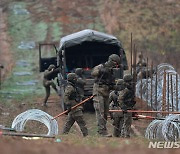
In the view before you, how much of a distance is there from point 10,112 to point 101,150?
11.9m

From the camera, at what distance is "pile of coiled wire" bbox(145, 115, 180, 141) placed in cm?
1275

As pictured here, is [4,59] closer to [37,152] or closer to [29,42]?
[29,42]

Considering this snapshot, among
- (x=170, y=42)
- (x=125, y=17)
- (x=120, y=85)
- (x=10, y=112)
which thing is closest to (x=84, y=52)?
(x=10, y=112)

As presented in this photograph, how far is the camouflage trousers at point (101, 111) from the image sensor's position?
13641mm

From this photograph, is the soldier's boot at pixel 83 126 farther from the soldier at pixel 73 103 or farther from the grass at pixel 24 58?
the grass at pixel 24 58

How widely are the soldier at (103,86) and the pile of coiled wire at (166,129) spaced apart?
47.6 inches

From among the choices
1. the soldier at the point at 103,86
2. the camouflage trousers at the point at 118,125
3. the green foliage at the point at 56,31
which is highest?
the green foliage at the point at 56,31

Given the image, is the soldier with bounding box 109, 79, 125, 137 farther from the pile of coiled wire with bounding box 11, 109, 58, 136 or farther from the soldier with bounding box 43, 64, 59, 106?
the soldier with bounding box 43, 64, 59, 106

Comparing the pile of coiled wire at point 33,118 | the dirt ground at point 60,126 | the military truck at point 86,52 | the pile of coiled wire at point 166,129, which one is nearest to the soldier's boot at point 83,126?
the dirt ground at point 60,126

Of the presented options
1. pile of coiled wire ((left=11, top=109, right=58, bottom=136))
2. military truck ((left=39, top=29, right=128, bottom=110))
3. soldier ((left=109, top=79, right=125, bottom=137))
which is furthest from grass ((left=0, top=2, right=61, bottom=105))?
pile of coiled wire ((left=11, top=109, right=58, bottom=136))

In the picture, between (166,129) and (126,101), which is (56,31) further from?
(166,129)

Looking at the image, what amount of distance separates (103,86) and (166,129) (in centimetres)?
205

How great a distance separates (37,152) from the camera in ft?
28.5

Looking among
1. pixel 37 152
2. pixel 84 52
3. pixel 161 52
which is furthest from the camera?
pixel 161 52
